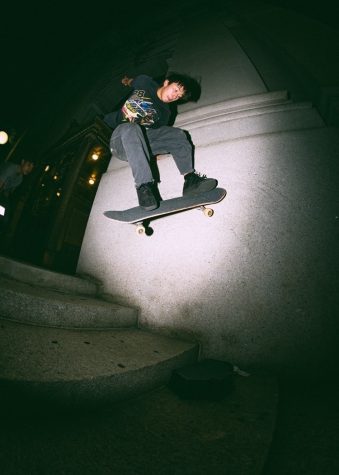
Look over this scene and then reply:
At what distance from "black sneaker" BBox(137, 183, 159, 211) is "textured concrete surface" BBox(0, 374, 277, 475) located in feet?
5.89

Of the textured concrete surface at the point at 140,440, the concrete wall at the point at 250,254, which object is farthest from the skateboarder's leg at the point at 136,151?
the textured concrete surface at the point at 140,440

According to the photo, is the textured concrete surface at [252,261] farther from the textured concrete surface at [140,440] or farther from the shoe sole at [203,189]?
the textured concrete surface at [140,440]

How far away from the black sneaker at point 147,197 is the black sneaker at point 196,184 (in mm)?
532

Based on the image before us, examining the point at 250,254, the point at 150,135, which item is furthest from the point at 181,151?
the point at 250,254

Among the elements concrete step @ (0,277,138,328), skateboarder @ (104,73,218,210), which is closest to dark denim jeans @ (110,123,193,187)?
skateboarder @ (104,73,218,210)

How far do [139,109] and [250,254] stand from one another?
2.42 metres

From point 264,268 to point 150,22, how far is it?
23.7 feet

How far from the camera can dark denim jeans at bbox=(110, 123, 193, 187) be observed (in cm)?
255

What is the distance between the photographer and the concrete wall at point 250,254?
7.54 feet

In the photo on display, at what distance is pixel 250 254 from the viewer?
2559mm

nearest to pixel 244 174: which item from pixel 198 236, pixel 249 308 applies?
pixel 198 236

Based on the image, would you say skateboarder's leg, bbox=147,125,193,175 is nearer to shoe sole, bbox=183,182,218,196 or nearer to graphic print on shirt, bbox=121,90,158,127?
graphic print on shirt, bbox=121,90,158,127

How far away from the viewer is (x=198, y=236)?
2816 mm

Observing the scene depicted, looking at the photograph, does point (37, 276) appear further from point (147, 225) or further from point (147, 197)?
point (147, 197)
